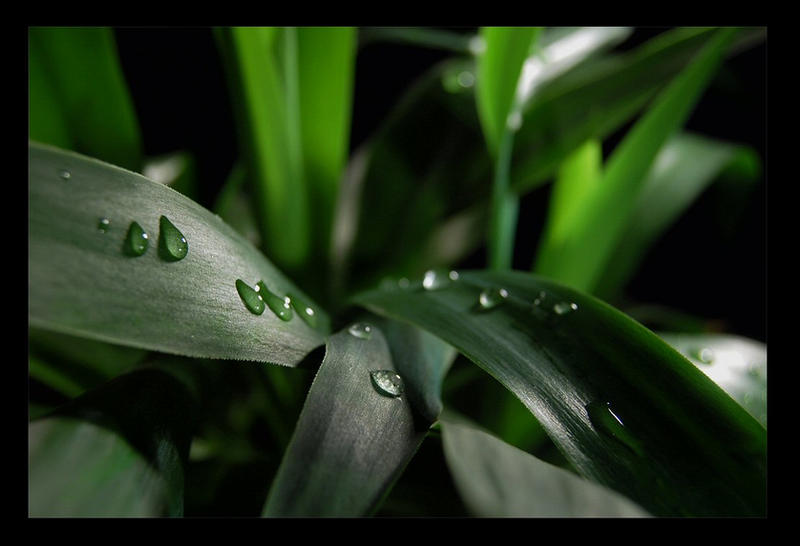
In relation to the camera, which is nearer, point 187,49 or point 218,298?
point 218,298

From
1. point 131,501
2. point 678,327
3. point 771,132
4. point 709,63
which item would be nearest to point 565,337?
point 131,501

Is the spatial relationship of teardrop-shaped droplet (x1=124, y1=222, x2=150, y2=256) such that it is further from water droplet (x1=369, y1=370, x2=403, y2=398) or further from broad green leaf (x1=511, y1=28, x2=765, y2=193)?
broad green leaf (x1=511, y1=28, x2=765, y2=193)

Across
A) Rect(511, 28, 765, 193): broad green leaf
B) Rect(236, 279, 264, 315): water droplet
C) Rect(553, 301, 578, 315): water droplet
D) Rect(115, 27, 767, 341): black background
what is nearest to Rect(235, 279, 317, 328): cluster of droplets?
Rect(236, 279, 264, 315): water droplet

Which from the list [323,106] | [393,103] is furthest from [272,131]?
[393,103]

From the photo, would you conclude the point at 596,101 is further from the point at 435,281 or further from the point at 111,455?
the point at 111,455

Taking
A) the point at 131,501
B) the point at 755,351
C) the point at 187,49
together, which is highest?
the point at 187,49

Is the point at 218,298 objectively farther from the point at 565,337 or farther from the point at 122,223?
the point at 565,337
